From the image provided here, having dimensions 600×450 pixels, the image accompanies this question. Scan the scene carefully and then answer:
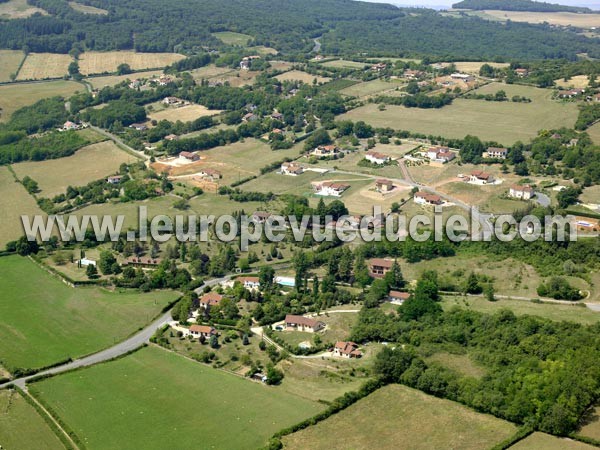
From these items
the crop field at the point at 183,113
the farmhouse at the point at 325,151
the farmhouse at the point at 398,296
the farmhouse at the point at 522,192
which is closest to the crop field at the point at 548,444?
the farmhouse at the point at 398,296

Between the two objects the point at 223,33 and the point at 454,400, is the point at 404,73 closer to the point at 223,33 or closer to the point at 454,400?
the point at 223,33

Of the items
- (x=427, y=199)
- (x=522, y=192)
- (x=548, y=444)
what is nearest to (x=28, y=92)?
(x=427, y=199)

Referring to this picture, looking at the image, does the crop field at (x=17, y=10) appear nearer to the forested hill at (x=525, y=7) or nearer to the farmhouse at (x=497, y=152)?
the farmhouse at (x=497, y=152)

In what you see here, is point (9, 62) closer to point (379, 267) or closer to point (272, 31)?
point (272, 31)

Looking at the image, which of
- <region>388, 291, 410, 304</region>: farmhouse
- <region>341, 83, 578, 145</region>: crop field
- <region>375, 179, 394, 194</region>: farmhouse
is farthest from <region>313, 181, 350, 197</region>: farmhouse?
<region>388, 291, 410, 304</region>: farmhouse

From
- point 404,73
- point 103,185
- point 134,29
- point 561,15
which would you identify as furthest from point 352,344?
point 561,15

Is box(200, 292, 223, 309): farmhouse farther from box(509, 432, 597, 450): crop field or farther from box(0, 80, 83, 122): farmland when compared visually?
box(0, 80, 83, 122): farmland
